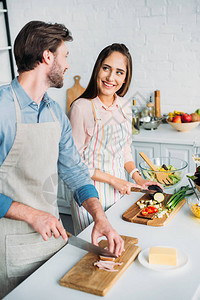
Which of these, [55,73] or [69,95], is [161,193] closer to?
[55,73]

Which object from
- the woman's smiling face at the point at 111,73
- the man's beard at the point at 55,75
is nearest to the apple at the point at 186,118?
the woman's smiling face at the point at 111,73

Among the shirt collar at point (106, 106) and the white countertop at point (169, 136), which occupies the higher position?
the shirt collar at point (106, 106)

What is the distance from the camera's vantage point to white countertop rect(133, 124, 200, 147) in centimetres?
339

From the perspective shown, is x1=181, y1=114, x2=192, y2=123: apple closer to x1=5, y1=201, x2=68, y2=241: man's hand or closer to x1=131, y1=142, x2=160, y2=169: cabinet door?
x1=131, y1=142, x2=160, y2=169: cabinet door

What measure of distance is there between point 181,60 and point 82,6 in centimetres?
122

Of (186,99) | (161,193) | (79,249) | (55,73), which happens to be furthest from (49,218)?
(186,99)

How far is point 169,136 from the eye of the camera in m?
3.54

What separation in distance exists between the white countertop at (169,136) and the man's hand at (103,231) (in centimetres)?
178

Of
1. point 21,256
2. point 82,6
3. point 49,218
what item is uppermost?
point 82,6

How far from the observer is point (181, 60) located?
3.85m

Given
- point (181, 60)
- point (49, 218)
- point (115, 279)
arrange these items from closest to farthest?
point (115, 279) → point (49, 218) → point (181, 60)

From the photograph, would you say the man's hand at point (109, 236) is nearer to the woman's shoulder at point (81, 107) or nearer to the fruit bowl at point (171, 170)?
the fruit bowl at point (171, 170)

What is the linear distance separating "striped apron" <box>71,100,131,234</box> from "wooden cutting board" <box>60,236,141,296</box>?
0.72 meters

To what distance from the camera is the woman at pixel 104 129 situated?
90.0 inches
